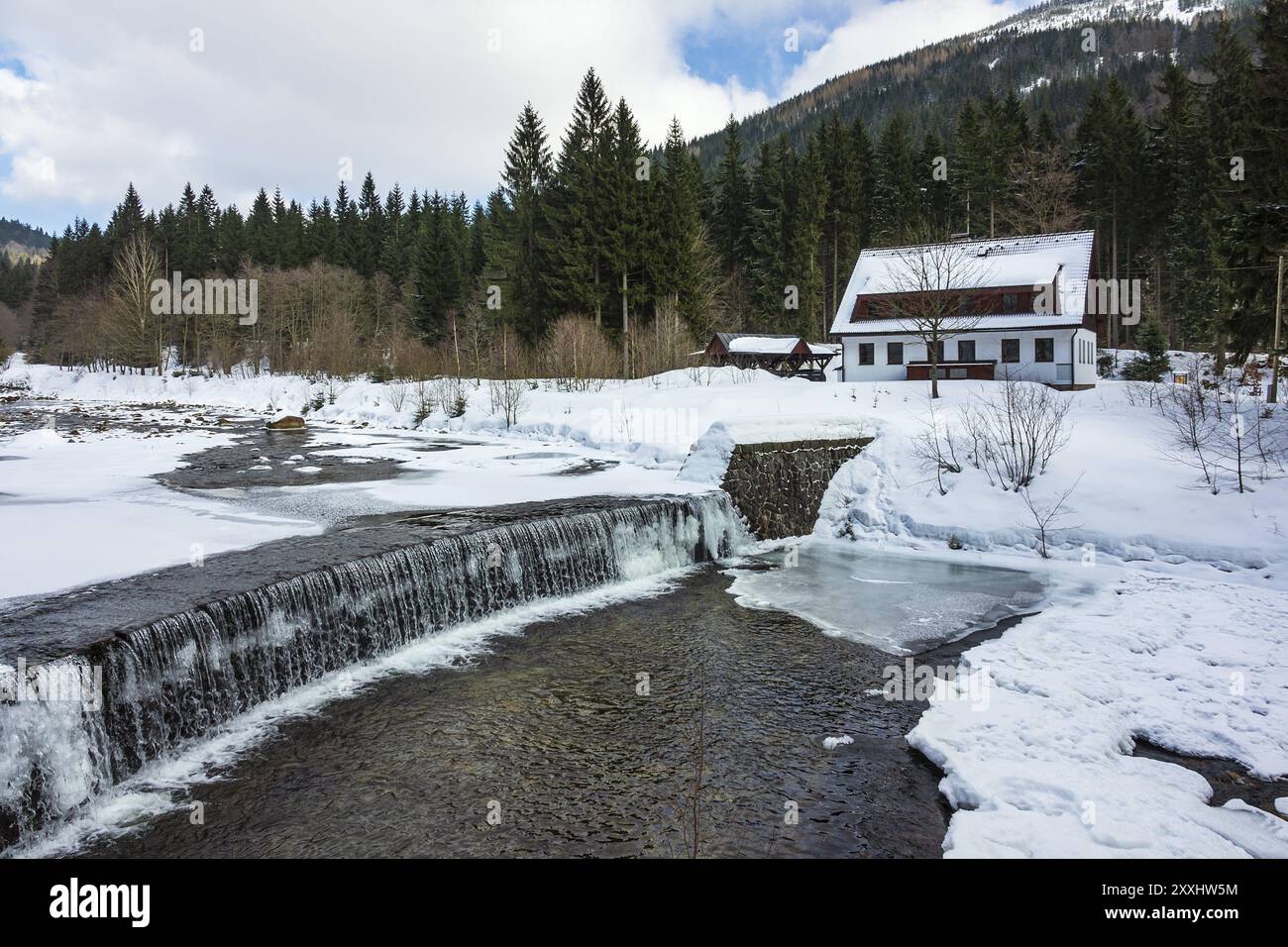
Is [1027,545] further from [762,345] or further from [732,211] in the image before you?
[732,211]

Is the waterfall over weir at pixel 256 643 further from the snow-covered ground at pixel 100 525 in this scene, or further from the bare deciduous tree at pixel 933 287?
the bare deciduous tree at pixel 933 287

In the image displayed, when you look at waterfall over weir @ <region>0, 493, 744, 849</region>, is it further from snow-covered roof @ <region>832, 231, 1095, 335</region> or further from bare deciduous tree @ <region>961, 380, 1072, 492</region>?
snow-covered roof @ <region>832, 231, 1095, 335</region>

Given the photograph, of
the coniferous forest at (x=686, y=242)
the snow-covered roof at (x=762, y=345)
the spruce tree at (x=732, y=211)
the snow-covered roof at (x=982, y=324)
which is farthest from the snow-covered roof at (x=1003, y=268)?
the spruce tree at (x=732, y=211)

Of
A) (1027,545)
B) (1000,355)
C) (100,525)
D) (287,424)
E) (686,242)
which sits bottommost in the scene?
(1027,545)

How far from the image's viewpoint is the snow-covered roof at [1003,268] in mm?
36031

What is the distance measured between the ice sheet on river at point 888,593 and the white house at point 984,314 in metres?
22.0

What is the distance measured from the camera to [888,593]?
507 inches

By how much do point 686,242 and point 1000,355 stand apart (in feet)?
63.4

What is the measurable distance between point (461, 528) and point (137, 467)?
1243 centimetres

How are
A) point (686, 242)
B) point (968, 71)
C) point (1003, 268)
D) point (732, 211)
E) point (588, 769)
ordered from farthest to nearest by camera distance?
point (968, 71)
point (732, 211)
point (686, 242)
point (1003, 268)
point (588, 769)

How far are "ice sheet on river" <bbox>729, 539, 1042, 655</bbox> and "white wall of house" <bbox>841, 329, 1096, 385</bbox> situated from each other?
22.0 m

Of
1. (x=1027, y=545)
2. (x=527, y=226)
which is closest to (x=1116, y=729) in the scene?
(x=1027, y=545)

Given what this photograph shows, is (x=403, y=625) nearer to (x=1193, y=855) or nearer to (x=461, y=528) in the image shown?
(x=461, y=528)

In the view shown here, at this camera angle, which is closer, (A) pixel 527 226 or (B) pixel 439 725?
(B) pixel 439 725
